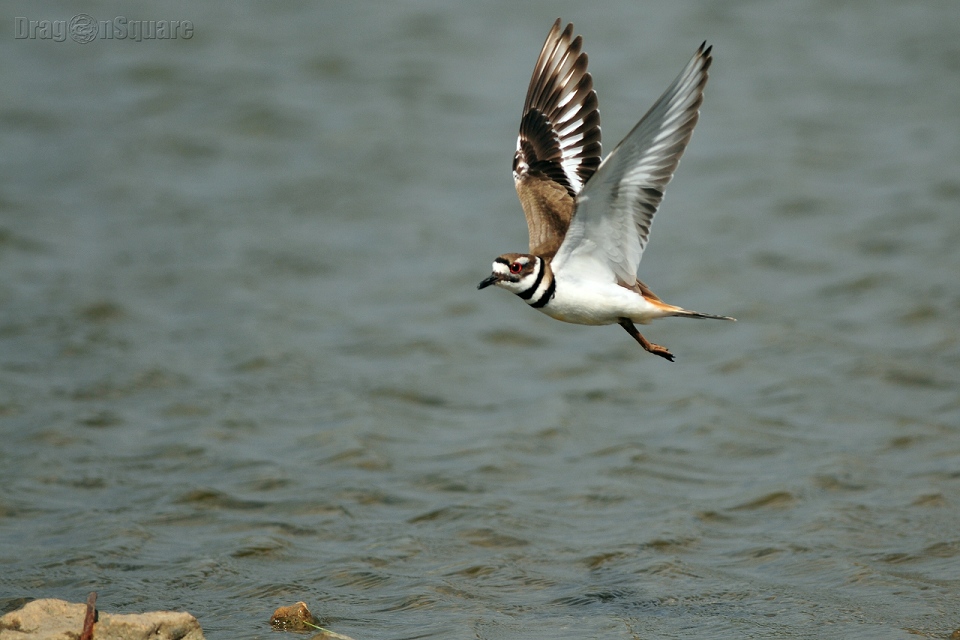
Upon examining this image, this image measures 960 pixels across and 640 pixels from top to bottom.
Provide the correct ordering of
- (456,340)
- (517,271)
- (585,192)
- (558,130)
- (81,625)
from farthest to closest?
1. (456,340)
2. (558,130)
3. (517,271)
4. (585,192)
5. (81,625)

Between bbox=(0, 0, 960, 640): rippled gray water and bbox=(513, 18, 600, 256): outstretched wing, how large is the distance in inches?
94.2

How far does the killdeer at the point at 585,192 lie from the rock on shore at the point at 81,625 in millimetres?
2499

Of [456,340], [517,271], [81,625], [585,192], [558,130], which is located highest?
[558,130]

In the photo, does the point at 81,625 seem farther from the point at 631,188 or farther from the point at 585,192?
the point at 631,188

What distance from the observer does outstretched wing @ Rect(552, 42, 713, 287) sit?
615 centimetres

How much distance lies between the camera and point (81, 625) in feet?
19.0

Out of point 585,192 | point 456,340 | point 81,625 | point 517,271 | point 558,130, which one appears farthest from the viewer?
point 456,340

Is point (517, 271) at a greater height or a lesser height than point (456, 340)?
greater

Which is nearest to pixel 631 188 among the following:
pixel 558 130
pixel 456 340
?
pixel 558 130

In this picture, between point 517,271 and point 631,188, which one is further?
point 517,271

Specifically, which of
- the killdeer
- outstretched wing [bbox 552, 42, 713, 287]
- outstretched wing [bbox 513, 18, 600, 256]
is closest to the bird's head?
the killdeer

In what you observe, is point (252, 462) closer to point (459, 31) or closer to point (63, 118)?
point (63, 118)

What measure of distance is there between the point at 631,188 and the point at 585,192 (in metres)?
0.26

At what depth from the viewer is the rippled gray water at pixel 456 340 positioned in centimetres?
784
